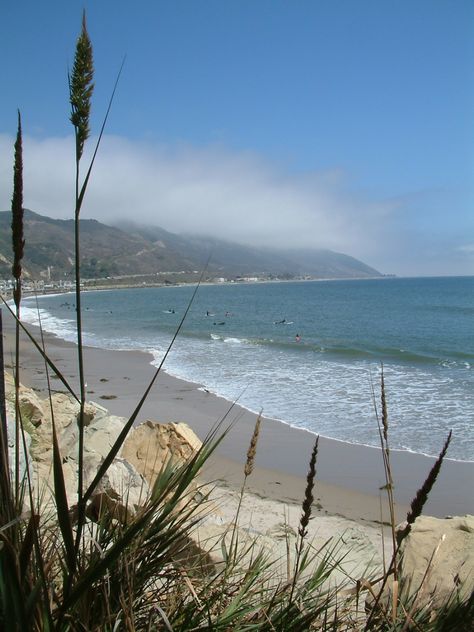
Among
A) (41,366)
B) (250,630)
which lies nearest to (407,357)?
(41,366)

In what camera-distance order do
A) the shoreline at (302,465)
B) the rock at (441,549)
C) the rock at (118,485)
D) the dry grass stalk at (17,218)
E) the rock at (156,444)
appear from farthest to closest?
the shoreline at (302,465), the rock at (156,444), the rock at (118,485), the rock at (441,549), the dry grass stalk at (17,218)

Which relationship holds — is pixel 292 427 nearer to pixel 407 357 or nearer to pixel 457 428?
pixel 457 428

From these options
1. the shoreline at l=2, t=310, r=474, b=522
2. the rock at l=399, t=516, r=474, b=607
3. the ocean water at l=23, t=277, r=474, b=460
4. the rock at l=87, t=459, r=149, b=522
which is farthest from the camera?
the ocean water at l=23, t=277, r=474, b=460

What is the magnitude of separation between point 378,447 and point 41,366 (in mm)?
15362

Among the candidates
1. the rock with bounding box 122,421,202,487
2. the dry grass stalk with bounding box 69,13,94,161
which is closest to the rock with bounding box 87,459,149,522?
the rock with bounding box 122,421,202,487

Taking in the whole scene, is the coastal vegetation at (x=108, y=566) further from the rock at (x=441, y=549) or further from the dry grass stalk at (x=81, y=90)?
the rock at (x=441, y=549)

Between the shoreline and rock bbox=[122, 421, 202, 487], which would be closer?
rock bbox=[122, 421, 202, 487]

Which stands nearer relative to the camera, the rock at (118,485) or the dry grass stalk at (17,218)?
the dry grass stalk at (17,218)

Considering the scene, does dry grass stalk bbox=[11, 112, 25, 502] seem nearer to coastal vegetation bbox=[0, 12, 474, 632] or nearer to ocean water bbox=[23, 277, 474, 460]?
coastal vegetation bbox=[0, 12, 474, 632]

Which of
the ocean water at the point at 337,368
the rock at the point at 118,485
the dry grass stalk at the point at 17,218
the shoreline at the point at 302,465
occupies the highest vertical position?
the dry grass stalk at the point at 17,218

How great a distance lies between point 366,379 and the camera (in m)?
18.9

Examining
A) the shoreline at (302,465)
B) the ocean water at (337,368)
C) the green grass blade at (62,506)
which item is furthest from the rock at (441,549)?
the green grass blade at (62,506)

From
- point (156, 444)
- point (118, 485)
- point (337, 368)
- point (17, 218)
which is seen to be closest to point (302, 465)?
point (156, 444)

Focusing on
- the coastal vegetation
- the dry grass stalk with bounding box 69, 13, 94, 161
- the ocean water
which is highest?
the dry grass stalk with bounding box 69, 13, 94, 161
